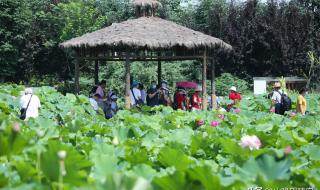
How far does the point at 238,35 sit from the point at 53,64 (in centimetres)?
897

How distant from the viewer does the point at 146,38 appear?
13.4m

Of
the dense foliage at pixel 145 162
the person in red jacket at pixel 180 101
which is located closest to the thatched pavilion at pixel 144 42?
the person in red jacket at pixel 180 101

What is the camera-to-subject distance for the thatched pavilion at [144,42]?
13.3 meters

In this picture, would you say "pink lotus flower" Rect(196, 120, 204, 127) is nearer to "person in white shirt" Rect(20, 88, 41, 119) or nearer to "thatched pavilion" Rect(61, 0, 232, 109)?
"person in white shirt" Rect(20, 88, 41, 119)

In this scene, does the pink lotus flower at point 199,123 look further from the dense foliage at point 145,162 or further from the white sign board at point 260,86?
the white sign board at point 260,86

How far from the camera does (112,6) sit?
32969mm

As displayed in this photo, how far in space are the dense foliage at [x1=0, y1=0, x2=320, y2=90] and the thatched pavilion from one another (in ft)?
28.7

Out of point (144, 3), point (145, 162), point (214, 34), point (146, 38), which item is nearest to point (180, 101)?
point (146, 38)

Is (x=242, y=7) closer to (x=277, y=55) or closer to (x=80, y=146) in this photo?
(x=277, y=55)

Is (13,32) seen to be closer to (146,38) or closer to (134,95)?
→ (146,38)

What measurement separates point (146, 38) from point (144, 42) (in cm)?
22

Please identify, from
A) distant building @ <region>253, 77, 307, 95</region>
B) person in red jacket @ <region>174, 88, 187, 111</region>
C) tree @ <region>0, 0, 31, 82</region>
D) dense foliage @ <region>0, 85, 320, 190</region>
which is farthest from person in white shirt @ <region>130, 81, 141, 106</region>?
tree @ <region>0, 0, 31, 82</region>

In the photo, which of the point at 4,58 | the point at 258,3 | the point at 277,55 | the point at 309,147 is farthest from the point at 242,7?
the point at 309,147

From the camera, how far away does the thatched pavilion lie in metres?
13.3
